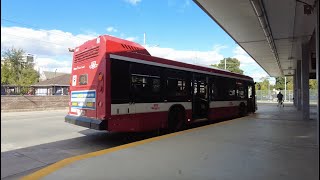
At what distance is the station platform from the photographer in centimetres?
600

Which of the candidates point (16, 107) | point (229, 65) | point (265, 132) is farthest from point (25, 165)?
point (229, 65)

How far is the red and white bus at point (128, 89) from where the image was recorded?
9.95 m

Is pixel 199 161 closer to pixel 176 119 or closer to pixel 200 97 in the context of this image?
pixel 176 119

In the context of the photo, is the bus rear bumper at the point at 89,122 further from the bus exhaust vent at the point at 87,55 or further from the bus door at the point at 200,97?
the bus door at the point at 200,97

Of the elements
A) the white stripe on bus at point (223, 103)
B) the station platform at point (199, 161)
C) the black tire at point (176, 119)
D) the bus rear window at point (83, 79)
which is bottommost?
the station platform at point (199, 161)

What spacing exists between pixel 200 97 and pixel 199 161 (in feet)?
26.0

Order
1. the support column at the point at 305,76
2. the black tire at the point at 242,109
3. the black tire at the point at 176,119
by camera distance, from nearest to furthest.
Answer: the black tire at the point at 176,119 < the support column at the point at 305,76 < the black tire at the point at 242,109

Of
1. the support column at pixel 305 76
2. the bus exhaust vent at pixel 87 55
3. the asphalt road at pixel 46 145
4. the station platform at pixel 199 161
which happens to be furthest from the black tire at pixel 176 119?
the support column at pixel 305 76

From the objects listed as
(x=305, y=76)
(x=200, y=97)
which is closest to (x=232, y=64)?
(x=305, y=76)

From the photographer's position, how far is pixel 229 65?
101 m

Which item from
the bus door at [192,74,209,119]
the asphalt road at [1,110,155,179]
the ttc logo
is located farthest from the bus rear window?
the bus door at [192,74,209,119]

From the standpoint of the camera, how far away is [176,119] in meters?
13.0

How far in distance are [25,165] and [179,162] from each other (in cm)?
348

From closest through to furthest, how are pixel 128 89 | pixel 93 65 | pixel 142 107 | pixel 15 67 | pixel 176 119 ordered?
pixel 128 89
pixel 93 65
pixel 142 107
pixel 176 119
pixel 15 67
